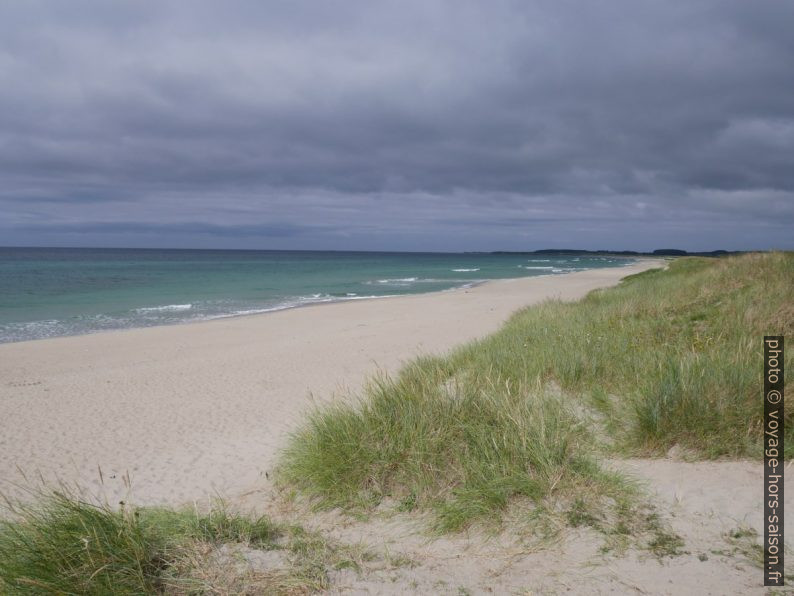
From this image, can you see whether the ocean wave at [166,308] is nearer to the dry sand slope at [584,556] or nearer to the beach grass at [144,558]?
the beach grass at [144,558]

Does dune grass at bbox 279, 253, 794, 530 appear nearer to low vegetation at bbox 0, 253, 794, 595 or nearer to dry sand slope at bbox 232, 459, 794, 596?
low vegetation at bbox 0, 253, 794, 595

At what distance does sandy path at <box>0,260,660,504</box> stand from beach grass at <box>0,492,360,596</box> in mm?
1417

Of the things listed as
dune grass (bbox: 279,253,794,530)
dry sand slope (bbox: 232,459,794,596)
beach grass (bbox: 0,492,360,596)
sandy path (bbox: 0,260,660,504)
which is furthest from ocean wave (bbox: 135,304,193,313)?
dry sand slope (bbox: 232,459,794,596)

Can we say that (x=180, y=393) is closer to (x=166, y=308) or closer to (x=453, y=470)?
(x=453, y=470)

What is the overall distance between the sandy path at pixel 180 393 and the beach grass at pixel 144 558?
1.42 m

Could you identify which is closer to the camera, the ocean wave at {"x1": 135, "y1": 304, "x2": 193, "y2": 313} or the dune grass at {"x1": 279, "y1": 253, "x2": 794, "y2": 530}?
the dune grass at {"x1": 279, "y1": 253, "x2": 794, "y2": 530}

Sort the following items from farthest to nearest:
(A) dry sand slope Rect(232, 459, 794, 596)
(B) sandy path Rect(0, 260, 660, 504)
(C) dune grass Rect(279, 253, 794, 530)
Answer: (B) sandy path Rect(0, 260, 660, 504) < (C) dune grass Rect(279, 253, 794, 530) < (A) dry sand slope Rect(232, 459, 794, 596)

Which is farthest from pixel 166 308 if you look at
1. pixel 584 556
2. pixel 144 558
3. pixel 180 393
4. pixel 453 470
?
pixel 584 556

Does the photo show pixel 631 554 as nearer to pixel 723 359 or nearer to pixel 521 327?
pixel 723 359

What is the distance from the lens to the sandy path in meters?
7.01

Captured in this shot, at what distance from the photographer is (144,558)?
3.24 metres

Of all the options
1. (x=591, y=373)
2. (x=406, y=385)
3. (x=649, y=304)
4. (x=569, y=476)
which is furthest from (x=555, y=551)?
(x=649, y=304)

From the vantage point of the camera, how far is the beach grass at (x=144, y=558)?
3.03 meters

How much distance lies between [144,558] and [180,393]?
8.50m
